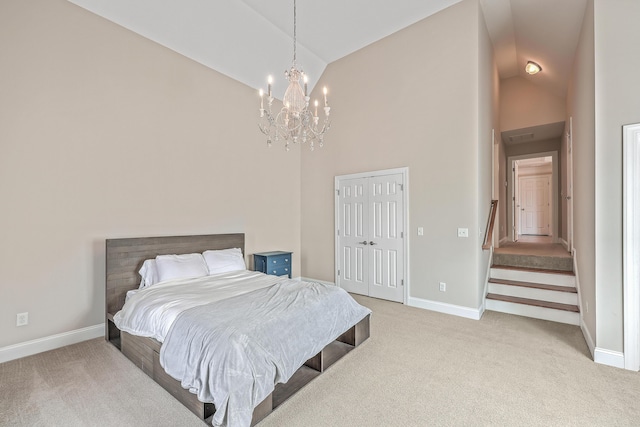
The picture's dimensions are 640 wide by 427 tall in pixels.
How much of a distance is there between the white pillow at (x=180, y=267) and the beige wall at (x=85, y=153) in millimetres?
505

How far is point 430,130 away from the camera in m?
4.21

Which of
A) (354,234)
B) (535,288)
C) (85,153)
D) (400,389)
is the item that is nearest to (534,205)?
(535,288)

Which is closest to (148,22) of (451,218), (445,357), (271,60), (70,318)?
(271,60)

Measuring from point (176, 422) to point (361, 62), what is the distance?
5.36 metres

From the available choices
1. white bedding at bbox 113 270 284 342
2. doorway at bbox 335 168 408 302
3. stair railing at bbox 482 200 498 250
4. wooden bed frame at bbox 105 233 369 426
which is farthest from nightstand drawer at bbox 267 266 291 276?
stair railing at bbox 482 200 498 250

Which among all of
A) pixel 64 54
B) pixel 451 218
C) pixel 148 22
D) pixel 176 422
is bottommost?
pixel 176 422

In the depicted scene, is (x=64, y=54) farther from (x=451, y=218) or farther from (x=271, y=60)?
(x=451, y=218)

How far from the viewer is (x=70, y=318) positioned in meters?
3.08

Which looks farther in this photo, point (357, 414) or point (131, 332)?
point (131, 332)

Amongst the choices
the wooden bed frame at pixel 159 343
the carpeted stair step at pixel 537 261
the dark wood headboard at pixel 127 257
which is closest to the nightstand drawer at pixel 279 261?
the wooden bed frame at pixel 159 343

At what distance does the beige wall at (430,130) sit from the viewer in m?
3.88

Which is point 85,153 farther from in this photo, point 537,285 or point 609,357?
point 537,285

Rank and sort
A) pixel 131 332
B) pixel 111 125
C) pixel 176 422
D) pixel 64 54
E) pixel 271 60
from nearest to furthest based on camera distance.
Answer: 1. pixel 176 422
2. pixel 131 332
3. pixel 64 54
4. pixel 111 125
5. pixel 271 60

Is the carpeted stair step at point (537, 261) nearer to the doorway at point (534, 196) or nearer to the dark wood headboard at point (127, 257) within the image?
the doorway at point (534, 196)
